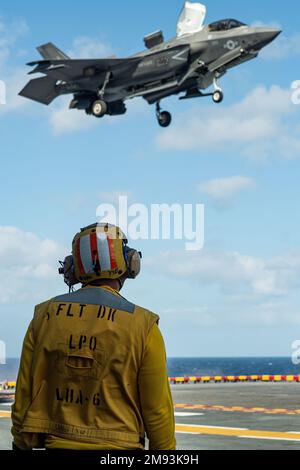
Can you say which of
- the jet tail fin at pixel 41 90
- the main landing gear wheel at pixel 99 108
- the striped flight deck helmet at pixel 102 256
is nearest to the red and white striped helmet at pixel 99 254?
the striped flight deck helmet at pixel 102 256

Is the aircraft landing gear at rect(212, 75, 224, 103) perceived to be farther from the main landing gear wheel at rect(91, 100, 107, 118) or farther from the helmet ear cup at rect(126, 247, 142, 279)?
the helmet ear cup at rect(126, 247, 142, 279)

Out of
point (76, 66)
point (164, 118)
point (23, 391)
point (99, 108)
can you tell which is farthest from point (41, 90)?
point (23, 391)

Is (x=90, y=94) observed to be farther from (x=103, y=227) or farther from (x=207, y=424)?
(x=103, y=227)

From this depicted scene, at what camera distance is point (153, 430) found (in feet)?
13.0

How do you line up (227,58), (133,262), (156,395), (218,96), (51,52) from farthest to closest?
(51,52) < (227,58) < (218,96) < (133,262) < (156,395)

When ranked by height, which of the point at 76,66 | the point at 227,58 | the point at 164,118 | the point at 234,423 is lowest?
the point at 234,423

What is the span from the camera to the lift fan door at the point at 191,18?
4037cm

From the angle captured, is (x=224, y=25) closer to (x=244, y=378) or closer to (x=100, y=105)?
(x=100, y=105)

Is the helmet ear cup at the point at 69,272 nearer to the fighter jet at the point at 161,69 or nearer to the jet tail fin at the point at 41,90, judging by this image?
the fighter jet at the point at 161,69

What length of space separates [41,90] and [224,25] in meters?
12.4

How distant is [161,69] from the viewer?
38.8 meters

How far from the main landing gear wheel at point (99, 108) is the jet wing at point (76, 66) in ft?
6.51

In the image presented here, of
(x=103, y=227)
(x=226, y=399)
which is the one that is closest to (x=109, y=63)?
(x=226, y=399)

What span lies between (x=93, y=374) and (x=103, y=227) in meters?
0.91
